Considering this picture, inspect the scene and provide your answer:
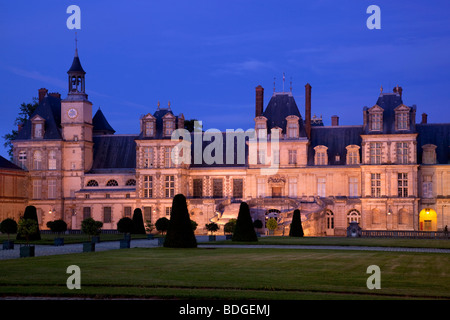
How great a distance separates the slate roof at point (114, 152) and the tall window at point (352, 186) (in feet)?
69.7

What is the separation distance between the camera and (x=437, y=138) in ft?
200

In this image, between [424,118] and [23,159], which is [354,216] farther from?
[23,159]

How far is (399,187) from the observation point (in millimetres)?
58781

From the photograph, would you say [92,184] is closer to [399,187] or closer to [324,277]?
[399,187]

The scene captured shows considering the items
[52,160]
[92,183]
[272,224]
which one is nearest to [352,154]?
[272,224]

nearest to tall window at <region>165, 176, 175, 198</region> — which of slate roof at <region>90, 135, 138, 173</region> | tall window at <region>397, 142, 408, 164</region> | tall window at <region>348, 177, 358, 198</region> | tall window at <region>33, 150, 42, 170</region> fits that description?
slate roof at <region>90, 135, 138, 173</region>

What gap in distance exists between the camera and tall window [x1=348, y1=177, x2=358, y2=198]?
60.7m

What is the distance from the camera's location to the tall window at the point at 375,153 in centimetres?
5947

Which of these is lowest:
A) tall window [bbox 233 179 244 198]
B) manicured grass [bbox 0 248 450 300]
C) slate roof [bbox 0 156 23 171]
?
manicured grass [bbox 0 248 450 300]

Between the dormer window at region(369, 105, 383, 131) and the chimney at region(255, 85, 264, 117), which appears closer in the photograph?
the dormer window at region(369, 105, 383, 131)

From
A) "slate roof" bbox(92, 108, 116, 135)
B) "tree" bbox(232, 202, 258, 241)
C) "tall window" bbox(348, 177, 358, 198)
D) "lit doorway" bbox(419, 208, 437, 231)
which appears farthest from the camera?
"slate roof" bbox(92, 108, 116, 135)

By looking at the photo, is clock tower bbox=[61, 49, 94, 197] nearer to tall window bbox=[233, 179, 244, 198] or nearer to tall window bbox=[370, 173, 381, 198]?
tall window bbox=[233, 179, 244, 198]

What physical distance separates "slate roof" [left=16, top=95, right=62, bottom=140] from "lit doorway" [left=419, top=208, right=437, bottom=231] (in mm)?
34700

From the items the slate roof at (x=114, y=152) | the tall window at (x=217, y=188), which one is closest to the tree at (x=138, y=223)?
the tall window at (x=217, y=188)
